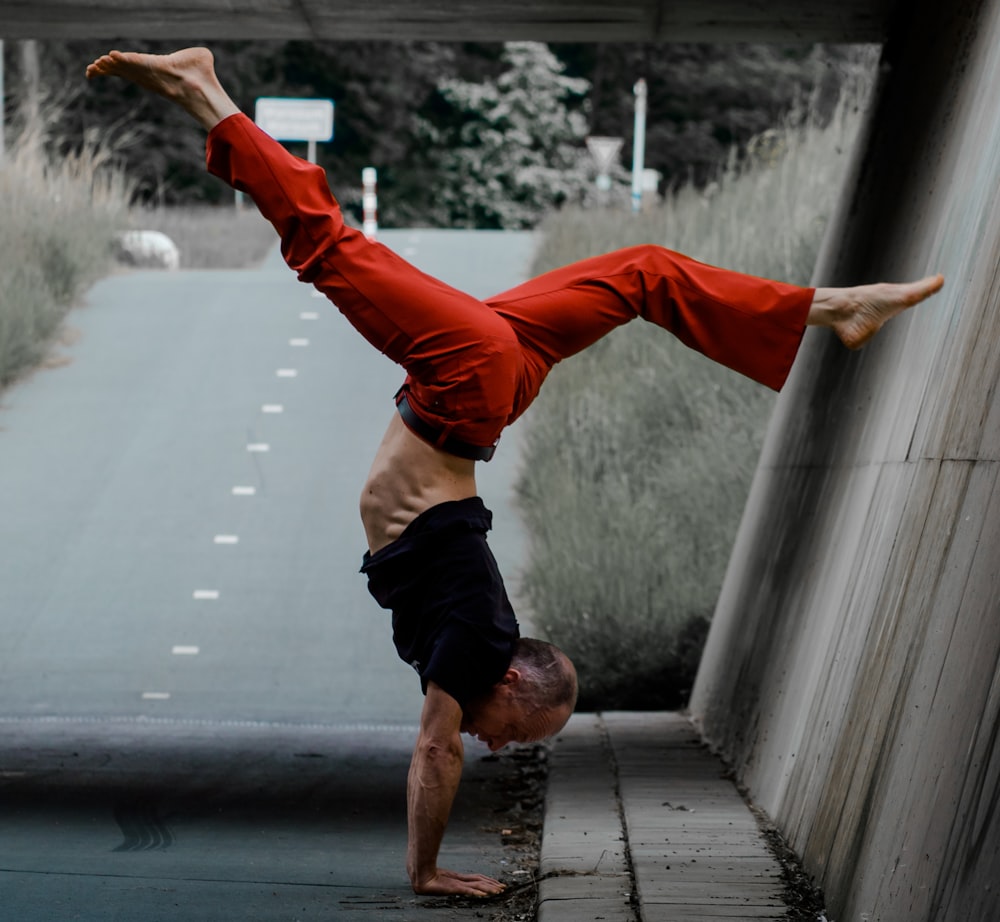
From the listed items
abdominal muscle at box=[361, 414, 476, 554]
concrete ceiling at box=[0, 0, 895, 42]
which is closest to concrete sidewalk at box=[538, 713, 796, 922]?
abdominal muscle at box=[361, 414, 476, 554]

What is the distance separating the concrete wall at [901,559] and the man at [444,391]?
45cm

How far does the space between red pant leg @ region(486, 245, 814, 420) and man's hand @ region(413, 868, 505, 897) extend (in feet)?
4.17

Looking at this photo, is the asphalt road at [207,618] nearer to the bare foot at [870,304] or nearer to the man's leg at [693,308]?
the man's leg at [693,308]

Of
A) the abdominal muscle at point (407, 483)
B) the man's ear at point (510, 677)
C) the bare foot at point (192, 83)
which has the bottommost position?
the man's ear at point (510, 677)

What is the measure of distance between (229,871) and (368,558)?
3.94 feet

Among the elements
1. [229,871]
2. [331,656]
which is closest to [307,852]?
[229,871]

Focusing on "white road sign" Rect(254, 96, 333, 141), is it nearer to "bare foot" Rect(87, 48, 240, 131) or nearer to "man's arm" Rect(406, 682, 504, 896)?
"bare foot" Rect(87, 48, 240, 131)

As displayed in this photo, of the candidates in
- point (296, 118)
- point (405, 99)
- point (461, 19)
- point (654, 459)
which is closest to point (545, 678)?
point (461, 19)

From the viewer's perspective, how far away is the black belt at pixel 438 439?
14.4 feet

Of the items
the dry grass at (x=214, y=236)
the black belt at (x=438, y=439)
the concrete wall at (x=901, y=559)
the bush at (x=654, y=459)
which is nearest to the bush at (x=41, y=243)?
the dry grass at (x=214, y=236)

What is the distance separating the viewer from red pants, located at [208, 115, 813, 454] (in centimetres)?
434

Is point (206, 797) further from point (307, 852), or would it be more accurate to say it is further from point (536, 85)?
point (536, 85)

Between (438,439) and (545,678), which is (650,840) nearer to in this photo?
(545,678)

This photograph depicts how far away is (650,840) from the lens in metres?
5.12
